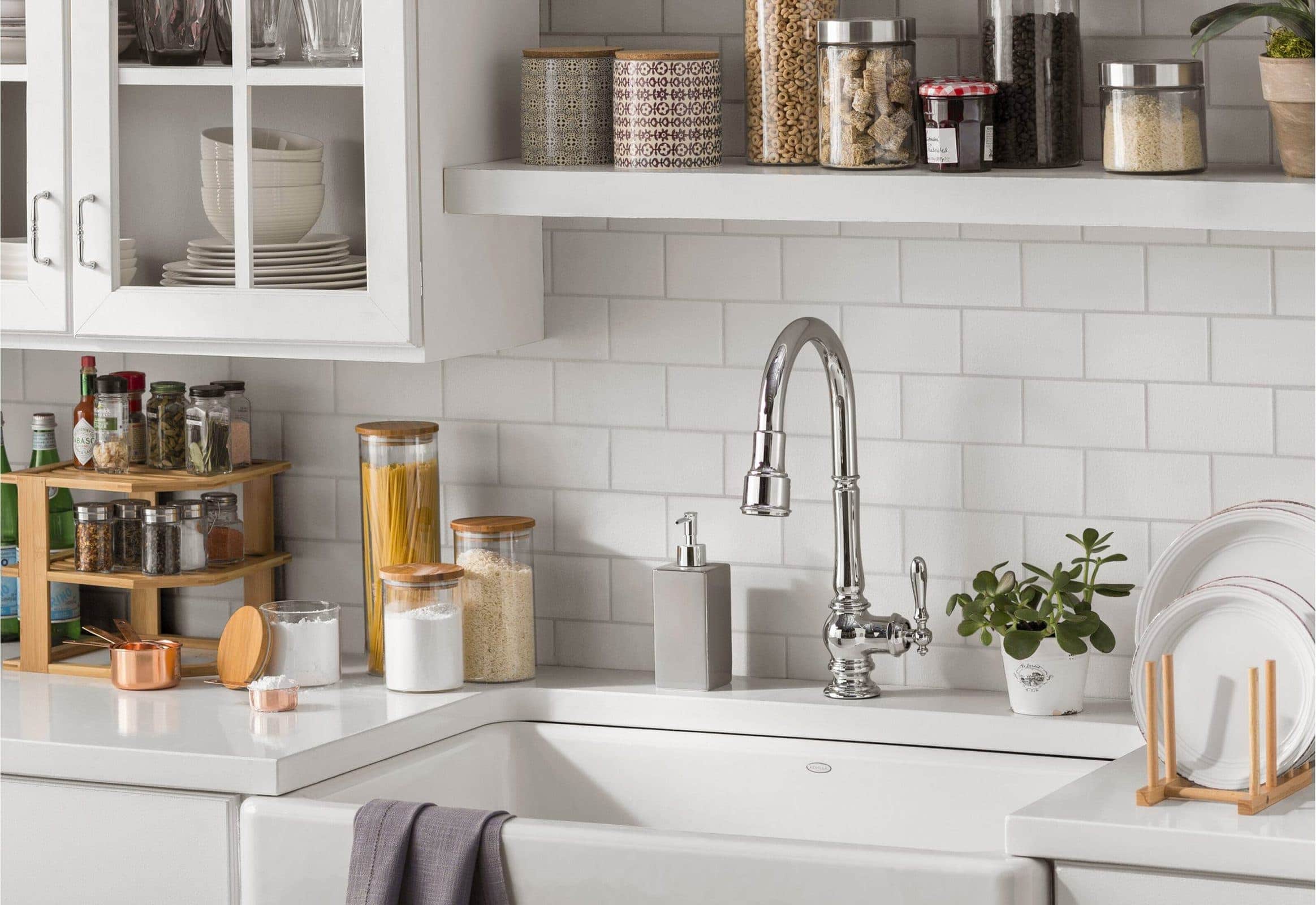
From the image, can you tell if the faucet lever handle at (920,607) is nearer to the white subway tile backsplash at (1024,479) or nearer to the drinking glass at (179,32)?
the white subway tile backsplash at (1024,479)

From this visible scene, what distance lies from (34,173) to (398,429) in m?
0.55

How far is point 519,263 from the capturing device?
7.62 feet

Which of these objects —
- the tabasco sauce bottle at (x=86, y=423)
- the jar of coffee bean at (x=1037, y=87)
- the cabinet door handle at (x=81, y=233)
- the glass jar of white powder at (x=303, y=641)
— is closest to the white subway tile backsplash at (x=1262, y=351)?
the jar of coffee bean at (x=1037, y=87)

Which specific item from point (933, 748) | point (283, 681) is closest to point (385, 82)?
point (283, 681)

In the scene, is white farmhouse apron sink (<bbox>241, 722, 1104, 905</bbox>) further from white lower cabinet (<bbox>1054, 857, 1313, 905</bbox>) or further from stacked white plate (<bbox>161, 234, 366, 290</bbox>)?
stacked white plate (<bbox>161, 234, 366, 290</bbox>)

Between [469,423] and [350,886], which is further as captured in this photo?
[469,423]

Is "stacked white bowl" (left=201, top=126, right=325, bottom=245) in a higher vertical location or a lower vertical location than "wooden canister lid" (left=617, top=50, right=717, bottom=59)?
lower

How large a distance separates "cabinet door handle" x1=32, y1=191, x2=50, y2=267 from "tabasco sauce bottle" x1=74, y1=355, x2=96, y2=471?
0.25m

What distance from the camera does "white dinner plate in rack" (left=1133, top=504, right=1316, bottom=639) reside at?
1.93 metres

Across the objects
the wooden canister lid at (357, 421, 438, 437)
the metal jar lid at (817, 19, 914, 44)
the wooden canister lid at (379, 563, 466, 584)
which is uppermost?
the metal jar lid at (817, 19, 914, 44)

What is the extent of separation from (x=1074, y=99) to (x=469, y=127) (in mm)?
726

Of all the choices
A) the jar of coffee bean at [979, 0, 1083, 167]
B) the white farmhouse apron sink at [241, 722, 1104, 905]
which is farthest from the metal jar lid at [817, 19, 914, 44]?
the white farmhouse apron sink at [241, 722, 1104, 905]

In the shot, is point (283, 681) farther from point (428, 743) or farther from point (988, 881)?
point (988, 881)

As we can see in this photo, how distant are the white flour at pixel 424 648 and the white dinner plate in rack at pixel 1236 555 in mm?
837
